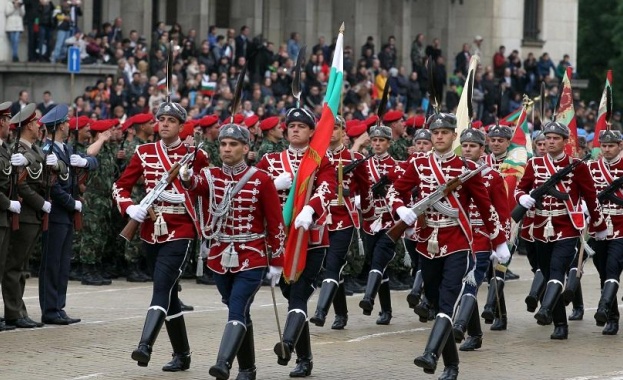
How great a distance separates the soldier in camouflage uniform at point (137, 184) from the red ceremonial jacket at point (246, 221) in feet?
22.5

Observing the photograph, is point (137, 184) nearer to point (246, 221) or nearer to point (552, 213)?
point (552, 213)

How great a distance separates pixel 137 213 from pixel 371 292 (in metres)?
4.07

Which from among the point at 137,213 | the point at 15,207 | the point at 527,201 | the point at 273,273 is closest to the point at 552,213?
the point at 527,201

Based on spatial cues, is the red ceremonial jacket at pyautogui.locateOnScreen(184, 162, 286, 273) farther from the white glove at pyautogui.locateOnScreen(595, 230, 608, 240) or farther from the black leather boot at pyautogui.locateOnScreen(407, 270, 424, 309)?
the white glove at pyautogui.locateOnScreen(595, 230, 608, 240)

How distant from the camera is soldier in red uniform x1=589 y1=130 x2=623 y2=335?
16.6 meters

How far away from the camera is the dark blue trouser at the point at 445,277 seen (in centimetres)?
1287

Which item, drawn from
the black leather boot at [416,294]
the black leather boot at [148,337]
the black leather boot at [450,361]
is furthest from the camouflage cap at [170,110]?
the black leather boot at [416,294]

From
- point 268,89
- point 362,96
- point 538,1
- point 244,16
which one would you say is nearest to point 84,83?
point 268,89

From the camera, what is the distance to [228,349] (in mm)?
12281

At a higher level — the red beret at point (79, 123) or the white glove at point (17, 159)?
the red beret at point (79, 123)

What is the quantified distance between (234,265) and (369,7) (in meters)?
32.8

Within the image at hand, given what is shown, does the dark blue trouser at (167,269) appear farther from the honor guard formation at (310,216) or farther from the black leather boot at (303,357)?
the black leather boot at (303,357)

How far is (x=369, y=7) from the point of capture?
4481 cm

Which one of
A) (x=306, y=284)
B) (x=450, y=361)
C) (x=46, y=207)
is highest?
(x=46, y=207)
